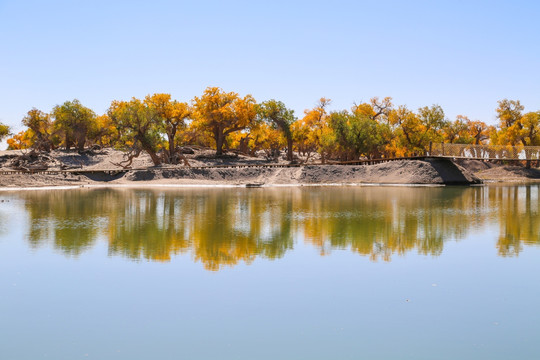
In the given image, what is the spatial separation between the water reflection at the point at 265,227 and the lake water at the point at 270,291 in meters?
0.17

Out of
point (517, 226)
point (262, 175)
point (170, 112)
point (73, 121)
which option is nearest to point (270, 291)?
point (517, 226)

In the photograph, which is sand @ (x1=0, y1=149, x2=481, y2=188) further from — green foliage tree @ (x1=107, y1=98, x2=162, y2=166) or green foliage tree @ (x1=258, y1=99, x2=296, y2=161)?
green foliage tree @ (x1=258, y1=99, x2=296, y2=161)

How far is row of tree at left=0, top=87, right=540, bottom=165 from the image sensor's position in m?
87.4

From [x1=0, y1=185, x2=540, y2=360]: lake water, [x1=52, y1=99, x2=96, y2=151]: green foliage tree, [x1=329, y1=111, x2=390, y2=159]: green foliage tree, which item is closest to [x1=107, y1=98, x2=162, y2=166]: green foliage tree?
[x1=52, y1=99, x2=96, y2=151]: green foliage tree

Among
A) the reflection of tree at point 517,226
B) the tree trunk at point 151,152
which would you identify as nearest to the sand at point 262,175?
the tree trunk at point 151,152

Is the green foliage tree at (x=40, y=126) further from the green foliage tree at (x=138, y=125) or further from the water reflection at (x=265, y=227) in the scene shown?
the water reflection at (x=265, y=227)

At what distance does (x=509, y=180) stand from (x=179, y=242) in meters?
83.5

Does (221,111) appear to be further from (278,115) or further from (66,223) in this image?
(66,223)

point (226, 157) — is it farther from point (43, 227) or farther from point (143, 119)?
point (43, 227)

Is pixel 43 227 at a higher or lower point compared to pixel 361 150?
lower

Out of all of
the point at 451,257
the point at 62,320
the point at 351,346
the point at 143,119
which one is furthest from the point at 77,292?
the point at 143,119

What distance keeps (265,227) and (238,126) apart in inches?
2734

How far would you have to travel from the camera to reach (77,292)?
15.3 meters

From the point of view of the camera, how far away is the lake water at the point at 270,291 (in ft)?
36.8
